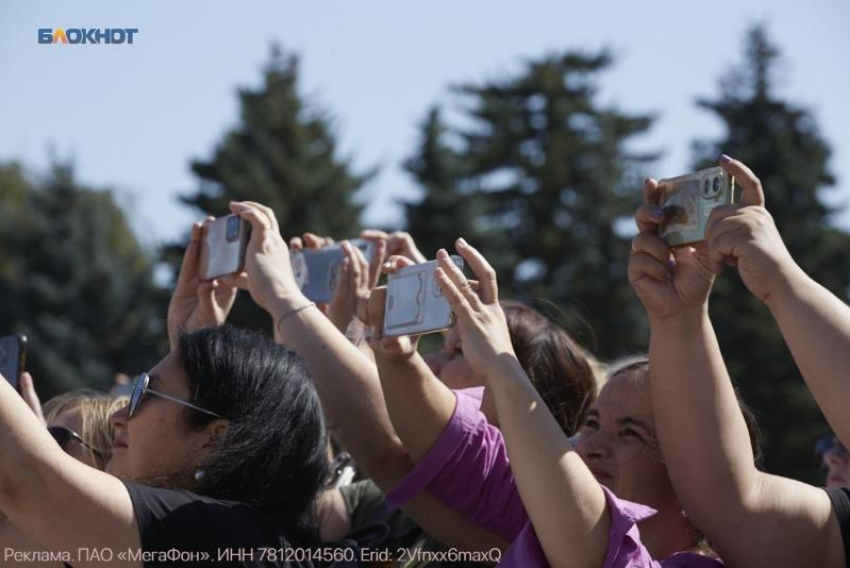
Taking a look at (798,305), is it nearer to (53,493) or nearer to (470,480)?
(470,480)

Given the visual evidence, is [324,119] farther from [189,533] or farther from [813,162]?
[189,533]

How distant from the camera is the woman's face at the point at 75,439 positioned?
3.62 metres

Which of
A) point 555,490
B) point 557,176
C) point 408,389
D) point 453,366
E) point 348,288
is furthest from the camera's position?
point 557,176

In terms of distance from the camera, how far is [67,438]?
361cm

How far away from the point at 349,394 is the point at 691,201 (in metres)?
1.15

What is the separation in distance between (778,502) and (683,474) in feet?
0.64

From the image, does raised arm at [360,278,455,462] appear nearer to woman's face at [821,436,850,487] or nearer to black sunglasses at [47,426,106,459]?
black sunglasses at [47,426,106,459]

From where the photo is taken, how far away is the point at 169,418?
2930mm

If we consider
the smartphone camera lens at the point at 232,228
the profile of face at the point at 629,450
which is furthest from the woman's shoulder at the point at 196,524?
the smartphone camera lens at the point at 232,228

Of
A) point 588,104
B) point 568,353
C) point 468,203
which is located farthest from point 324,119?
point 568,353

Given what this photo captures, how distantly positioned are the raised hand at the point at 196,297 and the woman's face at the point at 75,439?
412mm

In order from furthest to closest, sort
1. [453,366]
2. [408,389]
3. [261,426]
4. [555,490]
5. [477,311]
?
[453,366]
[408,389]
[261,426]
[477,311]
[555,490]

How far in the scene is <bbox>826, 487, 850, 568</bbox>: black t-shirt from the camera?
264 centimetres

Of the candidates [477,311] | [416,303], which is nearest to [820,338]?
[477,311]
